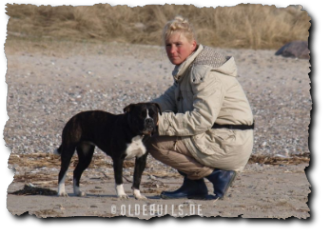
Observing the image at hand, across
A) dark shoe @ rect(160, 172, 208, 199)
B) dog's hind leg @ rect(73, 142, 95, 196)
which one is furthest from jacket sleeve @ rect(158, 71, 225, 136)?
dog's hind leg @ rect(73, 142, 95, 196)

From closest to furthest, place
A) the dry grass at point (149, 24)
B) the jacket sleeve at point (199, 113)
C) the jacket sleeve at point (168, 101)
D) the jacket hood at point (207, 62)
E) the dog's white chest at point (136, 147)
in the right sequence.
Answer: the jacket sleeve at point (199, 113) → the jacket hood at point (207, 62) → the dog's white chest at point (136, 147) → the jacket sleeve at point (168, 101) → the dry grass at point (149, 24)

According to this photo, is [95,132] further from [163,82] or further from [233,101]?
[163,82]

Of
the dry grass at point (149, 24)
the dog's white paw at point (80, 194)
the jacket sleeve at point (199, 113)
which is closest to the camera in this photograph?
the jacket sleeve at point (199, 113)

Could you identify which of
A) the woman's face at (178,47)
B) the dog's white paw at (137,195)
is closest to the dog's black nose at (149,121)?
the woman's face at (178,47)

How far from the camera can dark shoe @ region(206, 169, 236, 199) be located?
695 centimetres

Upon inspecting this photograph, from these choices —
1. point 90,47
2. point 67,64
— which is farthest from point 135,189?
point 90,47

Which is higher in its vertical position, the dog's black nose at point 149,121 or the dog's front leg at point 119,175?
the dog's black nose at point 149,121

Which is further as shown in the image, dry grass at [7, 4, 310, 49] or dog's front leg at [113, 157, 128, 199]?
dry grass at [7, 4, 310, 49]

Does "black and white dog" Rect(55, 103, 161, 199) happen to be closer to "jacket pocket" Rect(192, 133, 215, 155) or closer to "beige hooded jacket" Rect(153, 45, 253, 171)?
"beige hooded jacket" Rect(153, 45, 253, 171)

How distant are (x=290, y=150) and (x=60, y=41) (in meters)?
8.68

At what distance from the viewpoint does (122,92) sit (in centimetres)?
1364

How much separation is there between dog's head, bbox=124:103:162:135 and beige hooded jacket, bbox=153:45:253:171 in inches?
3.3

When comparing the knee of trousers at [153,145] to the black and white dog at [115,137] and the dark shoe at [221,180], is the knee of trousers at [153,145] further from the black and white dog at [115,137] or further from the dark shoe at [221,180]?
the dark shoe at [221,180]

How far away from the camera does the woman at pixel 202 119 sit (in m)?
6.68
